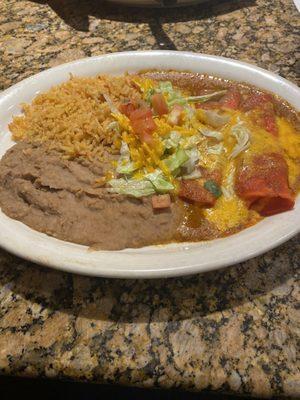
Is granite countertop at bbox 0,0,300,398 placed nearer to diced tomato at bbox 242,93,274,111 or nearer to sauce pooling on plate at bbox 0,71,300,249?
sauce pooling on plate at bbox 0,71,300,249

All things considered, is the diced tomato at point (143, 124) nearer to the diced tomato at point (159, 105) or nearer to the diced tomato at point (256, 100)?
the diced tomato at point (159, 105)

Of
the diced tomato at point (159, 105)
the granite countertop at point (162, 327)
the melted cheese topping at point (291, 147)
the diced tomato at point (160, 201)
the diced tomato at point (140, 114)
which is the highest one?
the diced tomato at point (140, 114)

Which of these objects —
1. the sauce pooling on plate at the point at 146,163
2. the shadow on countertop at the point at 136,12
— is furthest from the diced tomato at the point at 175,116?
the shadow on countertop at the point at 136,12

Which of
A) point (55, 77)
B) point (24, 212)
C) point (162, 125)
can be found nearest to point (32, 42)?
point (55, 77)

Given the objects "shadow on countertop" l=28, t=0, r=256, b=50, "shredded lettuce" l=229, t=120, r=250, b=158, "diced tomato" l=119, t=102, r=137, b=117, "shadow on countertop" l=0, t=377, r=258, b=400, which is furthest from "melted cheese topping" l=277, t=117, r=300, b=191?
"shadow on countertop" l=28, t=0, r=256, b=50

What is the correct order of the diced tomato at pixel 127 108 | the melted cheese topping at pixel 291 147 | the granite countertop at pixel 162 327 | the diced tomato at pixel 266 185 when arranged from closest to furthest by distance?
the granite countertop at pixel 162 327 → the diced tomato at pixel 266 185 → the melted cheese topping at pixel 291 147 → the diced tomato at pixel 127 108
